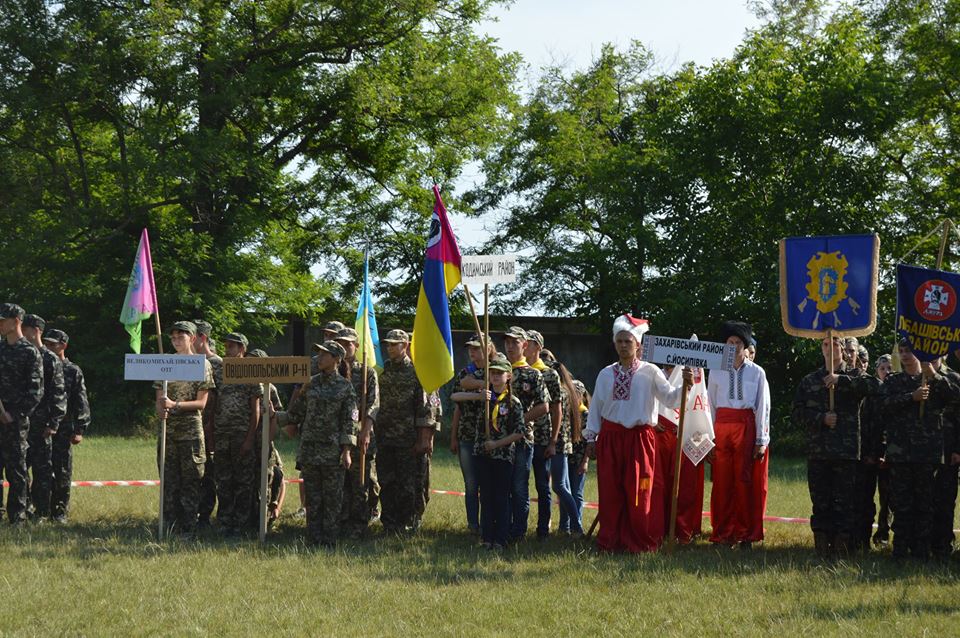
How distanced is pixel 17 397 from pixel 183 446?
6.51ft

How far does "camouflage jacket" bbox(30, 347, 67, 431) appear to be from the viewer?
12438 millimetres

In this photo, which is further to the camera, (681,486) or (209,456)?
(209,456)

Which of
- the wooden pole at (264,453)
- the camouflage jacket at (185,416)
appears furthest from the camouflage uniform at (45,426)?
the wooden pole at (264,453)

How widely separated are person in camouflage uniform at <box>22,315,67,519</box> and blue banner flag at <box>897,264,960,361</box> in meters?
8.66

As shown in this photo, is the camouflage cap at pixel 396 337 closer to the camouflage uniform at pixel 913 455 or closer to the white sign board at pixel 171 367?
the white sign board at pixel 171 367

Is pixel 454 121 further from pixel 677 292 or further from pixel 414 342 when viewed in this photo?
pixel 414 342

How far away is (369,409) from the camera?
11.5 metres

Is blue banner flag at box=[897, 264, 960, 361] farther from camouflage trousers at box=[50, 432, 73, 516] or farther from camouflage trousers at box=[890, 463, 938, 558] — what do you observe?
camouflage trousers at box=[50, 432, 73, 516]

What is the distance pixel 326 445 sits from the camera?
35.3ft

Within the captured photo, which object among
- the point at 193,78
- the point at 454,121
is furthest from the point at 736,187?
the point at 193,78

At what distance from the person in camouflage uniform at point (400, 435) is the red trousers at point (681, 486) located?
2374mm

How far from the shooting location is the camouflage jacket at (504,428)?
34.3 feet

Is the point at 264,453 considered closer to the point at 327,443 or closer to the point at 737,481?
the point at 327,443

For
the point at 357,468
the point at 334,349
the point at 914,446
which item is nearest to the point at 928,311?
the point at 914,446
